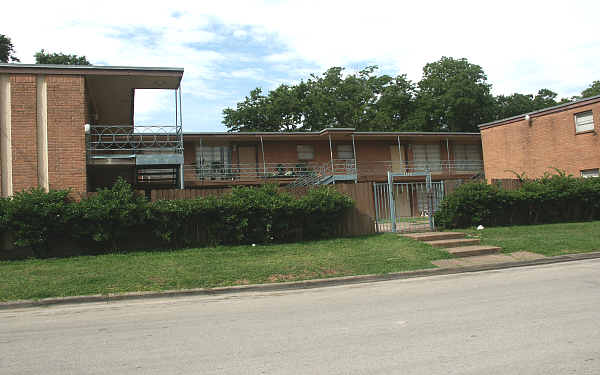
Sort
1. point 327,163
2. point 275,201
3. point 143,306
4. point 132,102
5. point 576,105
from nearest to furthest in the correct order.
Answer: point 143,306, point 275,201, point 132,102, point 576,105, point 327,163

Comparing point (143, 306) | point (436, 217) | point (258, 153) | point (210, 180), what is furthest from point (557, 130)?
point (143, 306)

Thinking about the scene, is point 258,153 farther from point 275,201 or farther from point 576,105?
point 576,105

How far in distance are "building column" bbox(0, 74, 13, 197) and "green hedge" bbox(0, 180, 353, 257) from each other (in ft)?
3.55

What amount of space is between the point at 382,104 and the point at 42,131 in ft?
118

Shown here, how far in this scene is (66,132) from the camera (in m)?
14.8

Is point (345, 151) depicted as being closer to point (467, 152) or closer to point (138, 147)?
point (467, 152)

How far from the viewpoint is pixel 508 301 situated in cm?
760

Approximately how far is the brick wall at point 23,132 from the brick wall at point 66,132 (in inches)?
17.2

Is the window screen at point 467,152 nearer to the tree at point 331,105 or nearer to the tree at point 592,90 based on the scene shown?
the tree at point 331,105

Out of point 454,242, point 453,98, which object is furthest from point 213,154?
point 453,98

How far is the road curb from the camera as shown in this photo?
349 inches

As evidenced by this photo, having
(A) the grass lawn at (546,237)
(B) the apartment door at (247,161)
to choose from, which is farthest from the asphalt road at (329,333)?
(B) the apartment door at (247,161)

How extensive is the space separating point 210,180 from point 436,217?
13.4m

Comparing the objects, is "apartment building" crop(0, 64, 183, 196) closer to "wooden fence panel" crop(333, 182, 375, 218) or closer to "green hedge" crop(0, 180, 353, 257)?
"green hedge" crop(0, 180, 353, 257)
